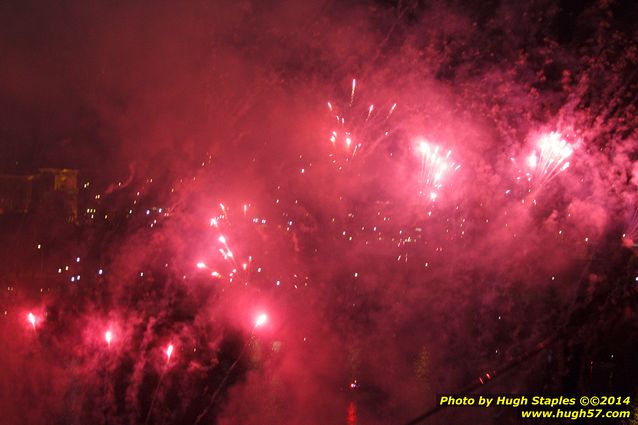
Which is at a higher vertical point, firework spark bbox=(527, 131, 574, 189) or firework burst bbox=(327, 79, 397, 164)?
firework burst bbox=(327, 79, 397, 164)

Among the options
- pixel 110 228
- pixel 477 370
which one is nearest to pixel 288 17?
pixel 110 228

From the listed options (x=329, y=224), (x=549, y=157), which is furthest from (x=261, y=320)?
(x=549, y=157)

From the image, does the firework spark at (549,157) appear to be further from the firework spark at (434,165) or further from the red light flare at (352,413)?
the red light flare at (352,413)

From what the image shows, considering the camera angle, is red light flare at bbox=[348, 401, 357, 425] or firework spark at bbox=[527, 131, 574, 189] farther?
firework spark at bbox=[527, 131, 574, 189]

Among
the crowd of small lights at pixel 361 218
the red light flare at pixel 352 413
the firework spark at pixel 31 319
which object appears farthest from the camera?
the crowd of small lights at pixel 361 218

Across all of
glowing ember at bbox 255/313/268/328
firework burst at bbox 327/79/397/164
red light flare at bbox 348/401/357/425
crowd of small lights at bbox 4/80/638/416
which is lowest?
red light flare at bbox 348/401/357/425

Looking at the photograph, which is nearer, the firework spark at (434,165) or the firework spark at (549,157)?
the firework spark at (549,157)

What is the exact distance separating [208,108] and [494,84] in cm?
271

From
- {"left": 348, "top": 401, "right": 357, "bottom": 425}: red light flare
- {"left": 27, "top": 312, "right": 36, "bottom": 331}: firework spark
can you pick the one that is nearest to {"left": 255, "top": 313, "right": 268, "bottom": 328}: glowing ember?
{"left": 348, "top": 401, "right": 357, "bottom": 425}: red light flare

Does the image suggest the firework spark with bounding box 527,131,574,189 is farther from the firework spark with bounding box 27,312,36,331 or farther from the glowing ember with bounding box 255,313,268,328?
the firework spark with bounding box 27,312,36,331

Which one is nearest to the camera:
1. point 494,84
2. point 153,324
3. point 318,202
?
point 153,324

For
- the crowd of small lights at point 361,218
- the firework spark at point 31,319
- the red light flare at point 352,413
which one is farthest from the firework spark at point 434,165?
the firework spark at point 31,319

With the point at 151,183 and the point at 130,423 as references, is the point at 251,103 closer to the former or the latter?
the point at 151,183

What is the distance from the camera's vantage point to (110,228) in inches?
217
